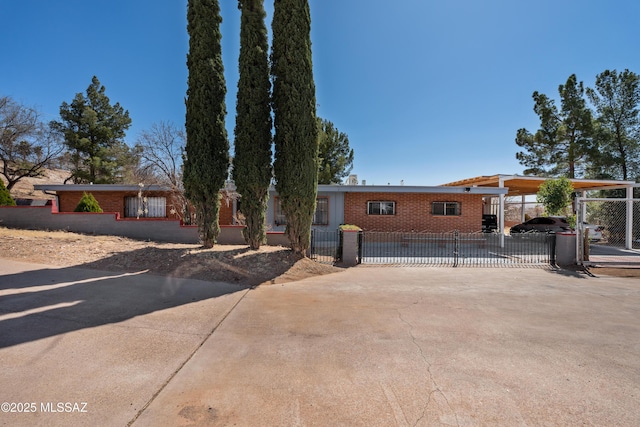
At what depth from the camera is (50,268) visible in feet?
22.7

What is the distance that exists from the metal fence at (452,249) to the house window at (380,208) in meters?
1.37

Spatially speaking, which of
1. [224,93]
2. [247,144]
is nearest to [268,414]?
[247,144]

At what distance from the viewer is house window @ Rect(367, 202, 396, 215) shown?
15211 millimetres

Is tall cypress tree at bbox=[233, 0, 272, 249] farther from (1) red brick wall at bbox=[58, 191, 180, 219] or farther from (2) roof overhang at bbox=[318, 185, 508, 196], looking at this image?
(1) red brick wall at bbox=[58, 191, 180, 219]

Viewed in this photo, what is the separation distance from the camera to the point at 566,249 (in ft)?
30.5

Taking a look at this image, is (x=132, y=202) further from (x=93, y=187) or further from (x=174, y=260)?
(x=174, y=260)

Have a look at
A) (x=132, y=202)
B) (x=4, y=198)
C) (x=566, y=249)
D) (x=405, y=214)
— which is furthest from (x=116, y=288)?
(x=405, y=214)

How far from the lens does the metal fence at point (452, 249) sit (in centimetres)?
1009

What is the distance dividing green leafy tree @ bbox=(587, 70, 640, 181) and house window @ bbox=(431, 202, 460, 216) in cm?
1384

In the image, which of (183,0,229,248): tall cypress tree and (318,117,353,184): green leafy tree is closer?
(183,0,229,248): tall cypress tree

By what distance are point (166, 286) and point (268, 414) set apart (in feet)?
15.1

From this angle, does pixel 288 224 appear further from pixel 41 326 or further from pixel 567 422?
pixel 567 422

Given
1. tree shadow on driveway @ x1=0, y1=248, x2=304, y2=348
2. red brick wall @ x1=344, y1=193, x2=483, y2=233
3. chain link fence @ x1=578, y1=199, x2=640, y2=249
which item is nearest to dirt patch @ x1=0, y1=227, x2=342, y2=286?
tree shadow on driveway @ x1=0, y1=248, x2=304, y2=348

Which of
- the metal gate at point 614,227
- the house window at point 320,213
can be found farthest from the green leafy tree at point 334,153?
the metal gate at point 614,227
